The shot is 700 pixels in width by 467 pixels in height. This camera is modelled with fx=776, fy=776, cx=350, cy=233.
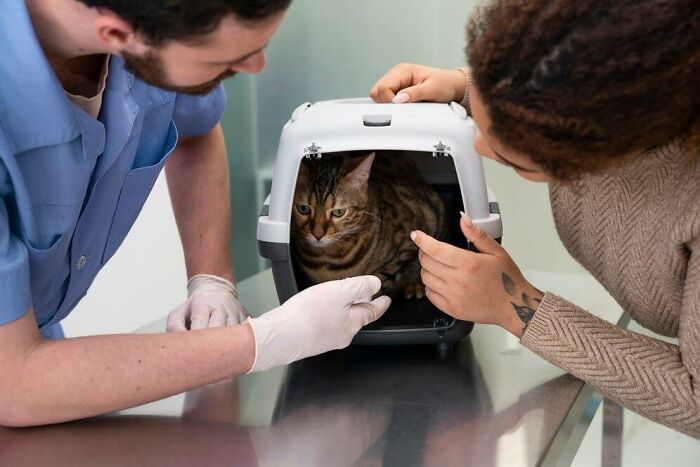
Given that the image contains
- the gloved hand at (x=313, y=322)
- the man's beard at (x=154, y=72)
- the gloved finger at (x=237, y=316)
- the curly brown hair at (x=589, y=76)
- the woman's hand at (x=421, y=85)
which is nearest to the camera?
the curly brown hair at (x=589, y=76)

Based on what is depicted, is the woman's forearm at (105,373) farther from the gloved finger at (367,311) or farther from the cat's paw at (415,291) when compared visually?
the cat's paw at (415,291)

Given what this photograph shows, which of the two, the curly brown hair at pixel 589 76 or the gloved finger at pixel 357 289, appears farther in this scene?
the gloved finger at pixel 357 289

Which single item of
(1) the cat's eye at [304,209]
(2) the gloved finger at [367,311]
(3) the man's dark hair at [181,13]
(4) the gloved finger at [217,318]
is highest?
(3) the man's dark hair at [181,13]

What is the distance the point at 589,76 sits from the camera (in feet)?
2.62

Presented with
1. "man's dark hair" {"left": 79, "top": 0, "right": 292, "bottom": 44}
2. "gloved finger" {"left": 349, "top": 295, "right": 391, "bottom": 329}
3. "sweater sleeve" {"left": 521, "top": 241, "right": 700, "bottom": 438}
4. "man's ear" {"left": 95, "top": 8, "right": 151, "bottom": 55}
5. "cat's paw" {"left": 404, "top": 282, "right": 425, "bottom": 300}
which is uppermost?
"man's dark hair" {"left": 79, "top": 0, "right": 292, "bottom": 44}

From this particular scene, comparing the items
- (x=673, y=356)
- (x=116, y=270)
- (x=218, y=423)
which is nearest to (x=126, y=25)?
(x=218, y=423)

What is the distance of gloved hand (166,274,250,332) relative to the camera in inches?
48.7

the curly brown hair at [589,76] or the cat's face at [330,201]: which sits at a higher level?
the curly brown hair at [589,76]

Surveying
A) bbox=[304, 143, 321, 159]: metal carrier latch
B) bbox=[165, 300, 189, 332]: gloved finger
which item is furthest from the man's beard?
bbox=[165, 300, 189, 332]: gloved finger

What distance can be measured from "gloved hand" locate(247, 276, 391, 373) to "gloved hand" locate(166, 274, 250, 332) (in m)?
0.18

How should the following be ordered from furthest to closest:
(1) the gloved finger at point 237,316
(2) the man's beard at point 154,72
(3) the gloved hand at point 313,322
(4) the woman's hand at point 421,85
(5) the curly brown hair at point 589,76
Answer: (4) the woman's hand at point 421,85 < (1) the gloved finger at point 237,316 < (3) the gloved hand at point 313,322 < (2) the man's beard at point 154,72 < (5) the curly brown hair at point 589,76

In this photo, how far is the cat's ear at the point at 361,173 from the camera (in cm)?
148

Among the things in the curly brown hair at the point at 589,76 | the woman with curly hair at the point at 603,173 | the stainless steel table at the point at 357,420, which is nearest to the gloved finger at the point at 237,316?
the stainless steel table at the point at 357,420

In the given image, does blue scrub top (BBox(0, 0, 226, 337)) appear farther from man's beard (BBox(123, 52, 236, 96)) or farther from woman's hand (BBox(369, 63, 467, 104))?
woman's hand (BBox(369, 63, 467, 104))
